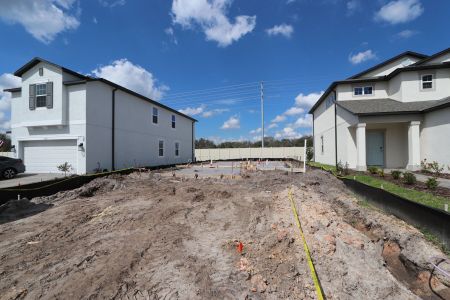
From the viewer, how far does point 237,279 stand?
134 inches

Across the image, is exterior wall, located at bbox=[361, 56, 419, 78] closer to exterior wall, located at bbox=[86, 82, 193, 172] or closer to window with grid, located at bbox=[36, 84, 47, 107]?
exterior wall, located at bbox=[86, 82, 193, 172]

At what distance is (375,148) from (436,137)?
10.3 feet

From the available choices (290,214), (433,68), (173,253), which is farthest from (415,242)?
(433,68)

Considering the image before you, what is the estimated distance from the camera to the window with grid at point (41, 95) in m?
13.7

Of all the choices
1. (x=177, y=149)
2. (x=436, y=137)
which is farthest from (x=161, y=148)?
(x=436, y=137)

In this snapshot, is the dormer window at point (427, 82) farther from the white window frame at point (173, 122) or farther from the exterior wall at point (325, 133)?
the white window frame at point (173, 122)

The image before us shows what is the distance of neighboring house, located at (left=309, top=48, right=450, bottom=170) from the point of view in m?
12.4

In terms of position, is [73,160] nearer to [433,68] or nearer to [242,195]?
[242,195]

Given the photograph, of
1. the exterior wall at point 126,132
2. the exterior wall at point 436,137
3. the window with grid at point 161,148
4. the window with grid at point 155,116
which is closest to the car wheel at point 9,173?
the exterior wall at point 126,132

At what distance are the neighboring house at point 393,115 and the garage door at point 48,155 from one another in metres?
15.6

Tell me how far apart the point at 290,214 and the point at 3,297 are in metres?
5.31

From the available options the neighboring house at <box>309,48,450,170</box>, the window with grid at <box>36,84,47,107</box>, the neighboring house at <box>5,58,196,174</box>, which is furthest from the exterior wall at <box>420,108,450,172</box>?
the window with grid at <box>36,84,47,107</box>

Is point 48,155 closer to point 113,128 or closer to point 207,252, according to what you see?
point 113,128

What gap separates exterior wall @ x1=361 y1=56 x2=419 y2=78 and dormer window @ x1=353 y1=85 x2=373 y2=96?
198cm
